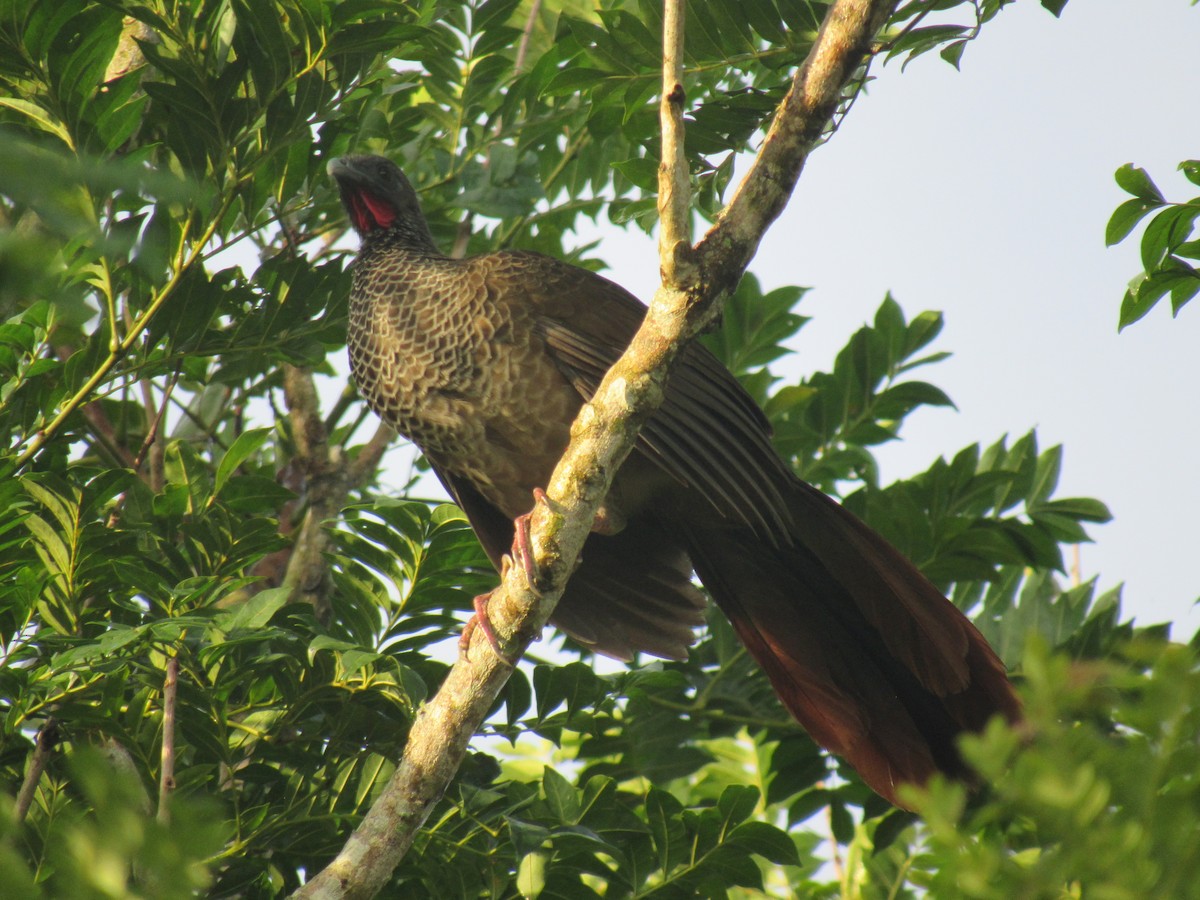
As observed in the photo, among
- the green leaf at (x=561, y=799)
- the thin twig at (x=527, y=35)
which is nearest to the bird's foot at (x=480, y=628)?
the green leaf at (x=561, y=799)

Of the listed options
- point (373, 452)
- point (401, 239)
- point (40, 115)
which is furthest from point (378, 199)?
point (40, 115)

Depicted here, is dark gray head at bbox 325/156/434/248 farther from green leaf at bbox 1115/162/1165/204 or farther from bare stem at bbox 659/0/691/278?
green leaf at bbox 1115/162/1165/204

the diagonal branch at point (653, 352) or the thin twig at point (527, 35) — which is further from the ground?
the thin twig at point (527, 35)

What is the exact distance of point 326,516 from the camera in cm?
366

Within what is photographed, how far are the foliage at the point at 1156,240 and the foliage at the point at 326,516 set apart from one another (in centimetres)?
65

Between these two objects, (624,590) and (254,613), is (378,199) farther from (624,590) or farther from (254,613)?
(254,613)

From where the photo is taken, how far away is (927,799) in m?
0.96

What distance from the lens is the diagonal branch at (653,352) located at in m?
2.41

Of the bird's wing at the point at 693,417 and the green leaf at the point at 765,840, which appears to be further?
the bird's wing at the point at 693,417

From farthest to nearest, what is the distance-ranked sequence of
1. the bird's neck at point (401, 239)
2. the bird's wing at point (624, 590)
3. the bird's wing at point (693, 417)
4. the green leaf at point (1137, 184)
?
1. the bird's neck at point (401, 239)
2. the bird's wing at point (624, 590)
3. the bird's wing at point (693, 417)
4. the green leaf at point (1137, 184)

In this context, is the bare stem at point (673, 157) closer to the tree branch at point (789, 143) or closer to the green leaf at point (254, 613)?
the tree branch at point (789, 143)

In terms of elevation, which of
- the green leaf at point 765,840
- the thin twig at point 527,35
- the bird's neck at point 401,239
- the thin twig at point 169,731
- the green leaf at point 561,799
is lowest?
the thin twig at point 169,731

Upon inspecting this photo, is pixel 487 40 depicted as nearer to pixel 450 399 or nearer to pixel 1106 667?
pixel 450 399

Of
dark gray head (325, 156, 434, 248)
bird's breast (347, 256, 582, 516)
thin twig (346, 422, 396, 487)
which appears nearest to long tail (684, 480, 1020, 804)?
bird's breast (347, 256, 582, 516)
